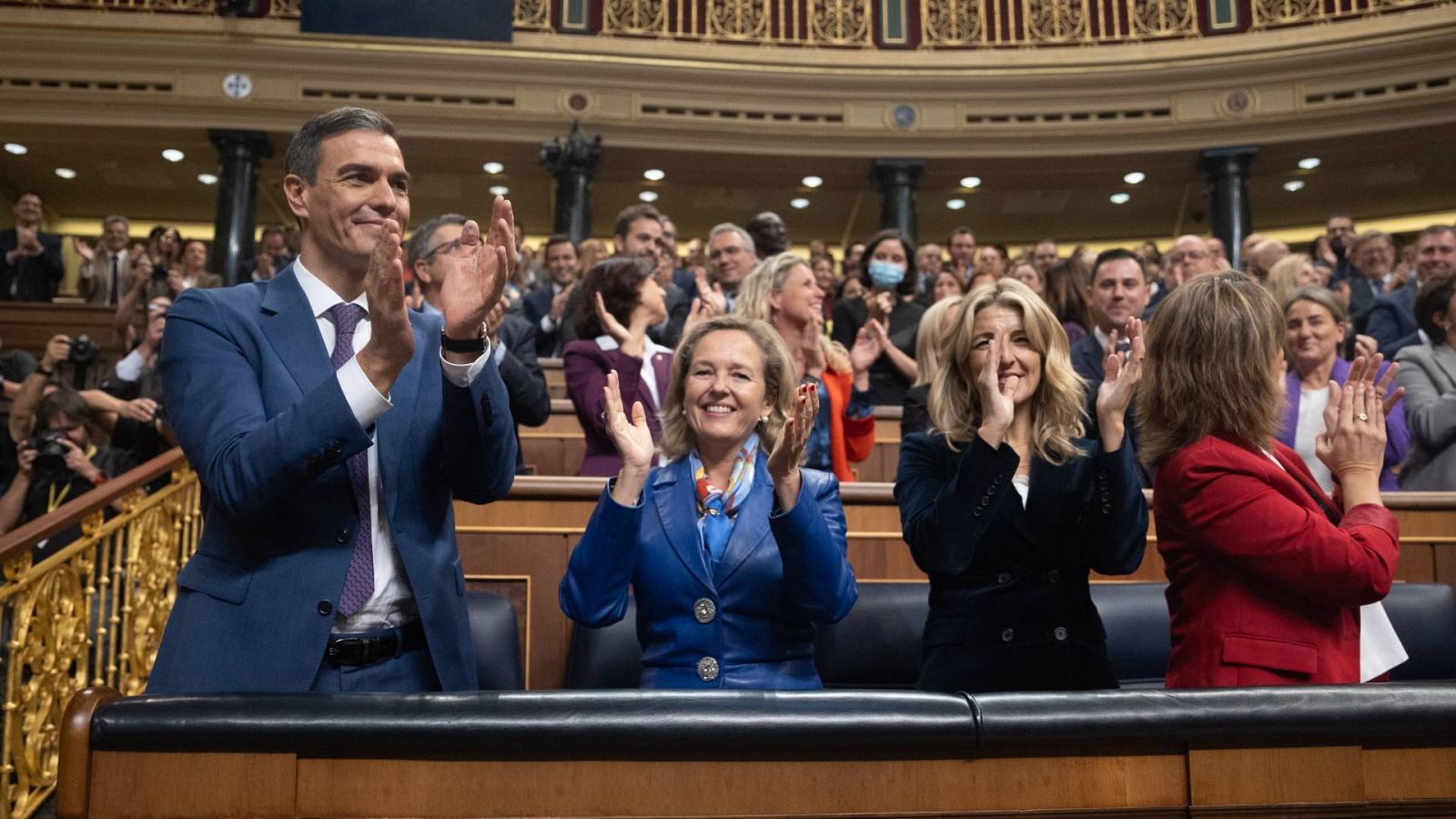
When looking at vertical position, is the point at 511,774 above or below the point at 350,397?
below

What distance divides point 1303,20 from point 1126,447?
26.3 feet

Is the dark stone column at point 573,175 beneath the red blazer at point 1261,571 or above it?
above

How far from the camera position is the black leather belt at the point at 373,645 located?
1.24 meters

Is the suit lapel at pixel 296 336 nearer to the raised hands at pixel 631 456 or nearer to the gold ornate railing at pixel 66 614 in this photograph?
the raised hands at pixel 631 456

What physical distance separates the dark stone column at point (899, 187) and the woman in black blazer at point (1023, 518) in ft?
23.4

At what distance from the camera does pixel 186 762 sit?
3.03 ft

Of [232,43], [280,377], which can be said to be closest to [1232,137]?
[232,43]

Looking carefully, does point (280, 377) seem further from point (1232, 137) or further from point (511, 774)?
point (1232, 137)

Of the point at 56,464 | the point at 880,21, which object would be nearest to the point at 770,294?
the point at 56,464

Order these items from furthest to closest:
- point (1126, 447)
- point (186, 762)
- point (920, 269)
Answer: point (920, 269)
point (1126, 447)
point (186, 762)

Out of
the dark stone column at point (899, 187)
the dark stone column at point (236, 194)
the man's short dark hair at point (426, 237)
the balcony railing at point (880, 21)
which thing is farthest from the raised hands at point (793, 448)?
the balcony railing at point (880, 21)

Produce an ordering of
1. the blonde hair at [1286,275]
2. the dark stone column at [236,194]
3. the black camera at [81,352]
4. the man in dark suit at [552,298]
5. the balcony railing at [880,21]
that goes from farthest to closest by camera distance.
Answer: the balcony railing at [880,21], the dark stone column at [236,194], the man in dark suit at [552,298], the black camera at [81,352], the blonde hair at [1286,275]

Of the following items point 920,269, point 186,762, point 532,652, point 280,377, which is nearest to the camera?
point 186,762

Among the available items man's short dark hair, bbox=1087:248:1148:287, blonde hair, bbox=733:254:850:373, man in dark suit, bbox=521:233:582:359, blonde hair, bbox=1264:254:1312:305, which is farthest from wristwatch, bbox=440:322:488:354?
man in dark suit, bbox=521:233:582:359
